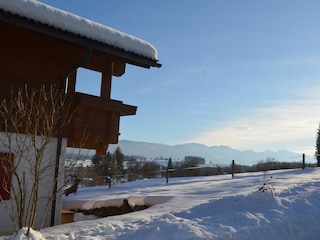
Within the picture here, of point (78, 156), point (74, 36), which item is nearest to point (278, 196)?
point (78, 156)

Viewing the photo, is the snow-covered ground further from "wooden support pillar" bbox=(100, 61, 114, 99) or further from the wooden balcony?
"wooden support pillar" bbox=(100, 61, 114, 99)

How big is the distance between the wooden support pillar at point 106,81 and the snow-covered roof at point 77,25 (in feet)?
2.90

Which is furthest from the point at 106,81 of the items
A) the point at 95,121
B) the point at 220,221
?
the point at 220,221

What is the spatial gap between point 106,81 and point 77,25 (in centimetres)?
166

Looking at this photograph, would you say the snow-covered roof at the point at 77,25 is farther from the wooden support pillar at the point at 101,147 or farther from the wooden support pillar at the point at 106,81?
the wooden support pillar at the point at 101,147

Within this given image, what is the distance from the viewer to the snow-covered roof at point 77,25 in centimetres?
670

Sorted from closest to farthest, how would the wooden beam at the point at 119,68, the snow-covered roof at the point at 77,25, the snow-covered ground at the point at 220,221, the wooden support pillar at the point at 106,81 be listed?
the snow-covered ground at the point at 220,221
the snow-covered roof at the point at 77,25
the wooden support pillar at the point at 106,81
the wooden beam at the point at 119,68

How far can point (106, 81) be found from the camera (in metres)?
8.66

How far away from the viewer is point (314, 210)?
8.11 metres

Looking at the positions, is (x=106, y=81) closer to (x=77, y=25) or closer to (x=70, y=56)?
(x=70, y=56)

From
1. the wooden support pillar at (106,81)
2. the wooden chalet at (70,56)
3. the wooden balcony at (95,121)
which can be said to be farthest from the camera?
the wooden support pillar at (106,81)

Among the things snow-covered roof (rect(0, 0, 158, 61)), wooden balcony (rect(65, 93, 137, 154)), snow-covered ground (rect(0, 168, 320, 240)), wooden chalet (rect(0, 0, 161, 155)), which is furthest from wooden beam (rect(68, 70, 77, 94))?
snow-covered ground (rect(0, 168, 320, 240))

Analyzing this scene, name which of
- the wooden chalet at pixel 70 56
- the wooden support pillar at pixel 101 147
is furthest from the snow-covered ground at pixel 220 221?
the wooden chalet at pixel 70 56

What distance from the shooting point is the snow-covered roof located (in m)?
6.70
